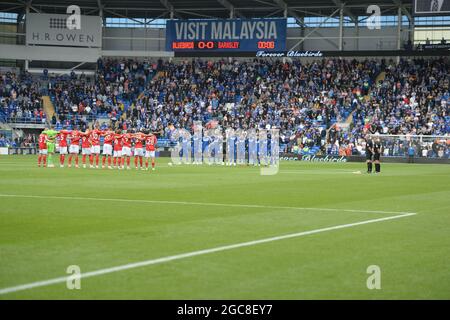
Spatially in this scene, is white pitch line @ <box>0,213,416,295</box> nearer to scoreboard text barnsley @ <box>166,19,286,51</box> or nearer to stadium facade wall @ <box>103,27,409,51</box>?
scoreboard text barnsley @ <box>166,19,286,51</box>

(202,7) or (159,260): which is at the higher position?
(202,7)

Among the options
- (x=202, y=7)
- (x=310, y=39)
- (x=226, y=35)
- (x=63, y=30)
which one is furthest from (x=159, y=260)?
(x=63, y=30)

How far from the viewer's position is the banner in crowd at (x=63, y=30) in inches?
2692

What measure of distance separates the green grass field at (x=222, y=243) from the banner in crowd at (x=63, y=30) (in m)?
49.1

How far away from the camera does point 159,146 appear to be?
60.5 m

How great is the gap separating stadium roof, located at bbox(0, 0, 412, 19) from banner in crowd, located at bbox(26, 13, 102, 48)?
1363 mm

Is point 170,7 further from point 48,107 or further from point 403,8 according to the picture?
point 403,8

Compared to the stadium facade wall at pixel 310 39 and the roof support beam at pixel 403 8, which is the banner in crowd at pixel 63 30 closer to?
the stadium facade wall at pixel 310 39

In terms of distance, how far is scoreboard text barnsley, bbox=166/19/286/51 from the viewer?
64938 mm

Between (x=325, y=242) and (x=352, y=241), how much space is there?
1.69 ft

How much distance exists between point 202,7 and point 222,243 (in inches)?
2342

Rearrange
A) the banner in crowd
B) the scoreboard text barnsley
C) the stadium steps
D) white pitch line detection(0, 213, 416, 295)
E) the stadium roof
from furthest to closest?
the banner in crowd
the stadium steps
the stadium roof
the scoreboard text barnsley
white pitch line detection(0, 213, 416, 295)

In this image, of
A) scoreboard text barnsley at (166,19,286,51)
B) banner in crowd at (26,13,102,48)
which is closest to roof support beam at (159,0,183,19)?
scoreboard text barnsley at (166,19,286,51)

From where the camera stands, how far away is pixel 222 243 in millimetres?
11242
